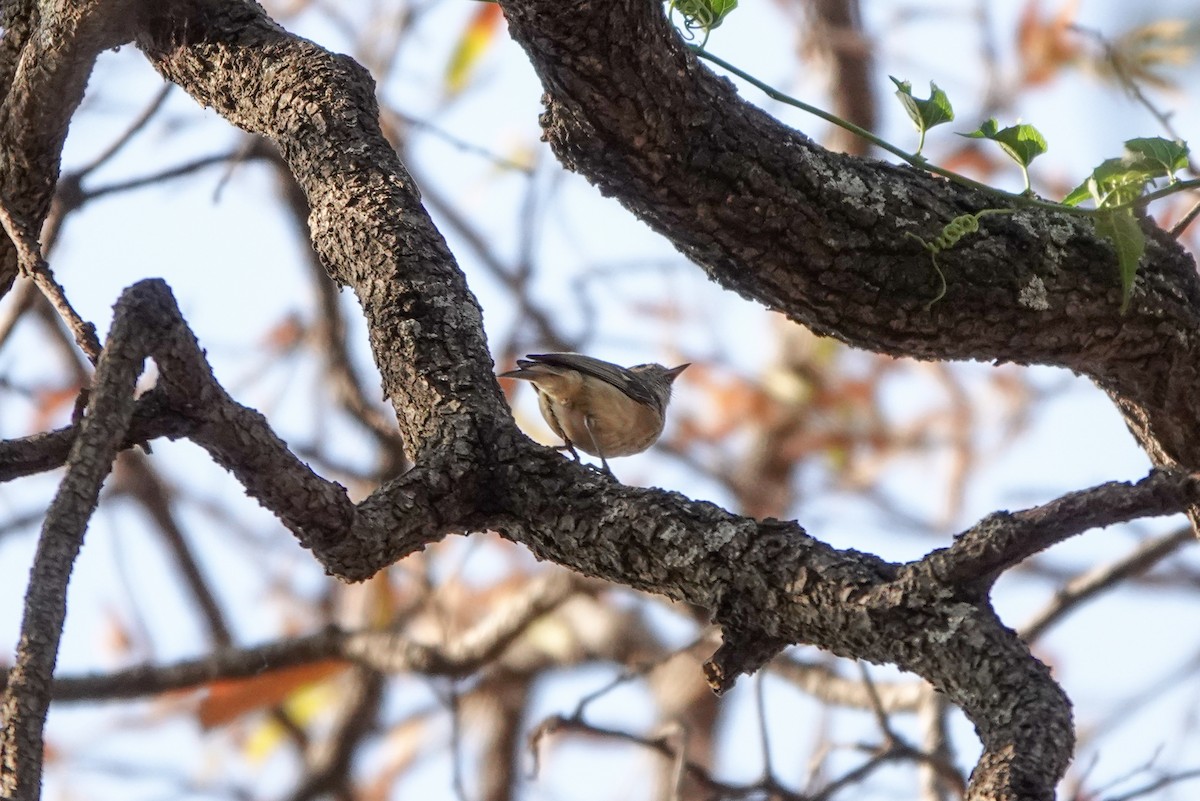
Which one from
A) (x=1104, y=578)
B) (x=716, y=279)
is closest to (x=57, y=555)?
(x=716, y=279)

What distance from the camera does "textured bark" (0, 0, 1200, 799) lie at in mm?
1650

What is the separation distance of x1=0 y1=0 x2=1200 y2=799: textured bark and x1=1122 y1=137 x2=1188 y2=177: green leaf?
0.31 metres

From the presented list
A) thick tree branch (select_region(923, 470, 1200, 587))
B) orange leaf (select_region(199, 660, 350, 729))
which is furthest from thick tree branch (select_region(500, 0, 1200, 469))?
orange leaf (select_region(199, 660, 350, 729))

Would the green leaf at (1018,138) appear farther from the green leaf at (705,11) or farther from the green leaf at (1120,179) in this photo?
the green leaf at (705,11)

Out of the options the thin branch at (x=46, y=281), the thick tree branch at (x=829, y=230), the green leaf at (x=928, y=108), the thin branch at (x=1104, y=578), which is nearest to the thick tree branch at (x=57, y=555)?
the thin branch at (x=46, y=281)

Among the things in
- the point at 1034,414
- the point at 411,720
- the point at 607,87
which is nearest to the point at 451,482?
the point at 607,87

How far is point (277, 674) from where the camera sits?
5309 mm

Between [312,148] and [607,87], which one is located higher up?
[312,148]

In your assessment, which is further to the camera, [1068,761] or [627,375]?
[627,375]

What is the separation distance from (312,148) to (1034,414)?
25.7 feet

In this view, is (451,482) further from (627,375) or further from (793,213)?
(627,375)

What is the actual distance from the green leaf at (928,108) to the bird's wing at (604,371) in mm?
2090

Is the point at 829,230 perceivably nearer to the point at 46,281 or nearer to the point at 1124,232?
the point at 1124,232

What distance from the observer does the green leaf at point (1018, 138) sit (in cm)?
222
